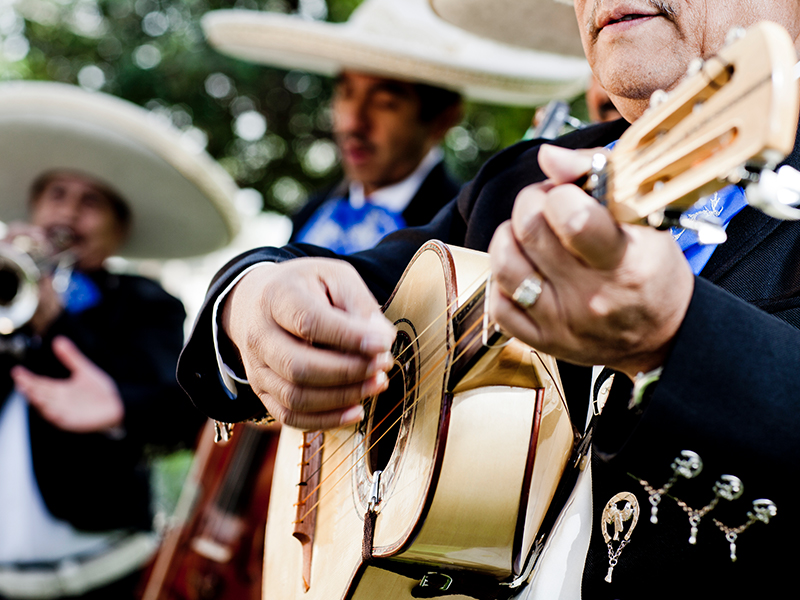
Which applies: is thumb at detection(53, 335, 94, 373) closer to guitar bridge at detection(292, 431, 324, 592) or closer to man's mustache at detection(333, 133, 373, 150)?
man's mustache at detection(333, 133, 373, 150)

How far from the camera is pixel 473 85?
139 inches

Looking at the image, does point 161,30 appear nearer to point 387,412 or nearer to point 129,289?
point 129,289

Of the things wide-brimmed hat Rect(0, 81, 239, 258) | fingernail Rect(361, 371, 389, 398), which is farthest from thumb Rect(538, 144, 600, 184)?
wide-brimmed hat Rect(0, 81, 239, 258)

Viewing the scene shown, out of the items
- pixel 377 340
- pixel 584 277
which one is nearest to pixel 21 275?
pixel 377 340

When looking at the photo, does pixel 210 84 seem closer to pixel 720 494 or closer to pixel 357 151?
pixel 357 151

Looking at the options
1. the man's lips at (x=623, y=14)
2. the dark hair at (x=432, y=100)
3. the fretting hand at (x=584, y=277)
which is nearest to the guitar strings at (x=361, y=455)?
the fretting hand at (x=584, y=277)

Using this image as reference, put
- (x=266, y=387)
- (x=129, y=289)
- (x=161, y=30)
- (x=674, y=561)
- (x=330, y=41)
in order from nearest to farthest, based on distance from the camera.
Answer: (x=674, y=561) → (x=266, y=387) → (x=330, y=41) → (x=129, y=289) → (x=161, y=30)

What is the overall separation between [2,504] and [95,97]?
208cm

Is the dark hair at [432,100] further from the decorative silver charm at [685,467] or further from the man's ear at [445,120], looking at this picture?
the decorative silver charm at [685,467]

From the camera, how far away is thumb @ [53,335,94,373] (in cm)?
360

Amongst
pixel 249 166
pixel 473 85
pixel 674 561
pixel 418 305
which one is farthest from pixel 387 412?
pixel 249 166

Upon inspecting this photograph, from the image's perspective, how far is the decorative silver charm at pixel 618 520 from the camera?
3.37 feet

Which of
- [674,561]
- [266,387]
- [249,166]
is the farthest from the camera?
[249,166]

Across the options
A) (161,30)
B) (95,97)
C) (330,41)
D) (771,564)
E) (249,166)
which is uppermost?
(771,564)
